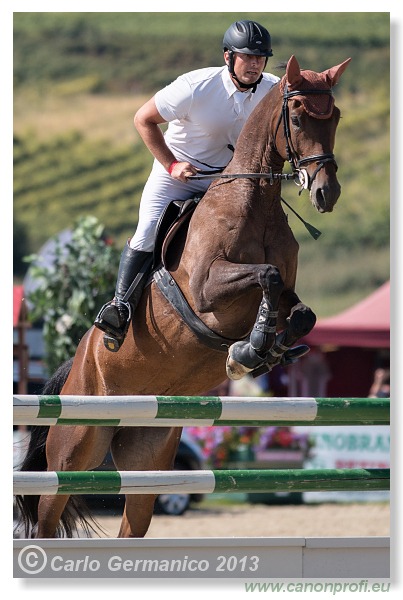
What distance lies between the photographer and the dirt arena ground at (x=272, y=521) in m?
7.79

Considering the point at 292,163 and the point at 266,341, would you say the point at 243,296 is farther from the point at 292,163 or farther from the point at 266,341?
the point at 292,163

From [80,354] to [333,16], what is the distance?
87.9ft

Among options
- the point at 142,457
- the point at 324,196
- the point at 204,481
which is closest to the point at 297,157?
the point at 324,196

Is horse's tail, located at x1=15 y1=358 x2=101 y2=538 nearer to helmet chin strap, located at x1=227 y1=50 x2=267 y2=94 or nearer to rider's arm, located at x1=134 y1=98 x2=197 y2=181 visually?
rider's arm, located at x1=134 y1=98 x2=197 y2=181

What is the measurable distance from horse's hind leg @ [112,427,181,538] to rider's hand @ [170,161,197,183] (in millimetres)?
1291

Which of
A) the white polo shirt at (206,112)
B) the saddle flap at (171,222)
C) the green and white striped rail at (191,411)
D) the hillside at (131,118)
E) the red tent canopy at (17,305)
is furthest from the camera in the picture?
the hillside at (131,118)

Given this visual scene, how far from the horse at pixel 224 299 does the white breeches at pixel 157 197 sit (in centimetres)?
13

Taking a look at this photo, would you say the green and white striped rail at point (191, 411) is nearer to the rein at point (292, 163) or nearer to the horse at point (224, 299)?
the horse at point (224, 299)

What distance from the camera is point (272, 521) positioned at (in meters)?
8.57

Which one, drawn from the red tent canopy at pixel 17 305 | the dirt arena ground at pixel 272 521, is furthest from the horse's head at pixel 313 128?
the dirt arena ground at pixel 272 521

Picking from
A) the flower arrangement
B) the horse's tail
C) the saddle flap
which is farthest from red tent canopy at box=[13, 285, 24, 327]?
the saddle flap

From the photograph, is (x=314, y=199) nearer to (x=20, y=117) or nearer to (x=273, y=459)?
(x=273, y=459)

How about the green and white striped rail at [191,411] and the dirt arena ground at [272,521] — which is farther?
the dirt arena ground at [272,521]

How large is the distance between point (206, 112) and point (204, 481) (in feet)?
5.27
